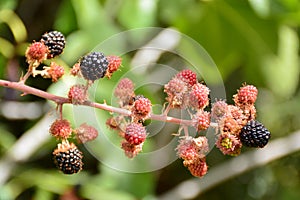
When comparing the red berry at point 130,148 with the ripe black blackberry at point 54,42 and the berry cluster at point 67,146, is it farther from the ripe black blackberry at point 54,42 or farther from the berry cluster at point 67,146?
the ripe black blackberry at point 54,42

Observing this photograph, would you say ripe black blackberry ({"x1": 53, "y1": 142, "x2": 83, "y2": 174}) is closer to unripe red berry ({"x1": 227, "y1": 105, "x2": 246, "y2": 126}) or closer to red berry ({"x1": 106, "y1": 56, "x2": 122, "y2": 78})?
red berry ({"x1": 106, "y1": 56, "x2": 122, "y2": 78})

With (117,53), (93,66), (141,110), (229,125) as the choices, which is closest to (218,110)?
(229,125)

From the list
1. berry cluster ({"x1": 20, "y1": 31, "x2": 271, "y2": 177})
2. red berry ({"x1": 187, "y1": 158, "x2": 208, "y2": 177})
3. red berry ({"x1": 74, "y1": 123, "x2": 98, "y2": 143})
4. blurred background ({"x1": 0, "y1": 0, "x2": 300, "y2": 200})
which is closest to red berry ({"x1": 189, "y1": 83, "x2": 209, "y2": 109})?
berry cluster ({"x1": 20, "y1": 31, "x2": 271, "y2": 177})

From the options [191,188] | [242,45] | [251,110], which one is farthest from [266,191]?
[251,110]

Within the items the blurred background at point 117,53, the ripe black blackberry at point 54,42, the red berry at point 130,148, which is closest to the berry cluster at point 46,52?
the ripe black blackberry at point 54,42

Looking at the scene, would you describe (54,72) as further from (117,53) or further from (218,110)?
(117,53)

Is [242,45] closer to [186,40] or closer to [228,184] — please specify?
[186,40]
